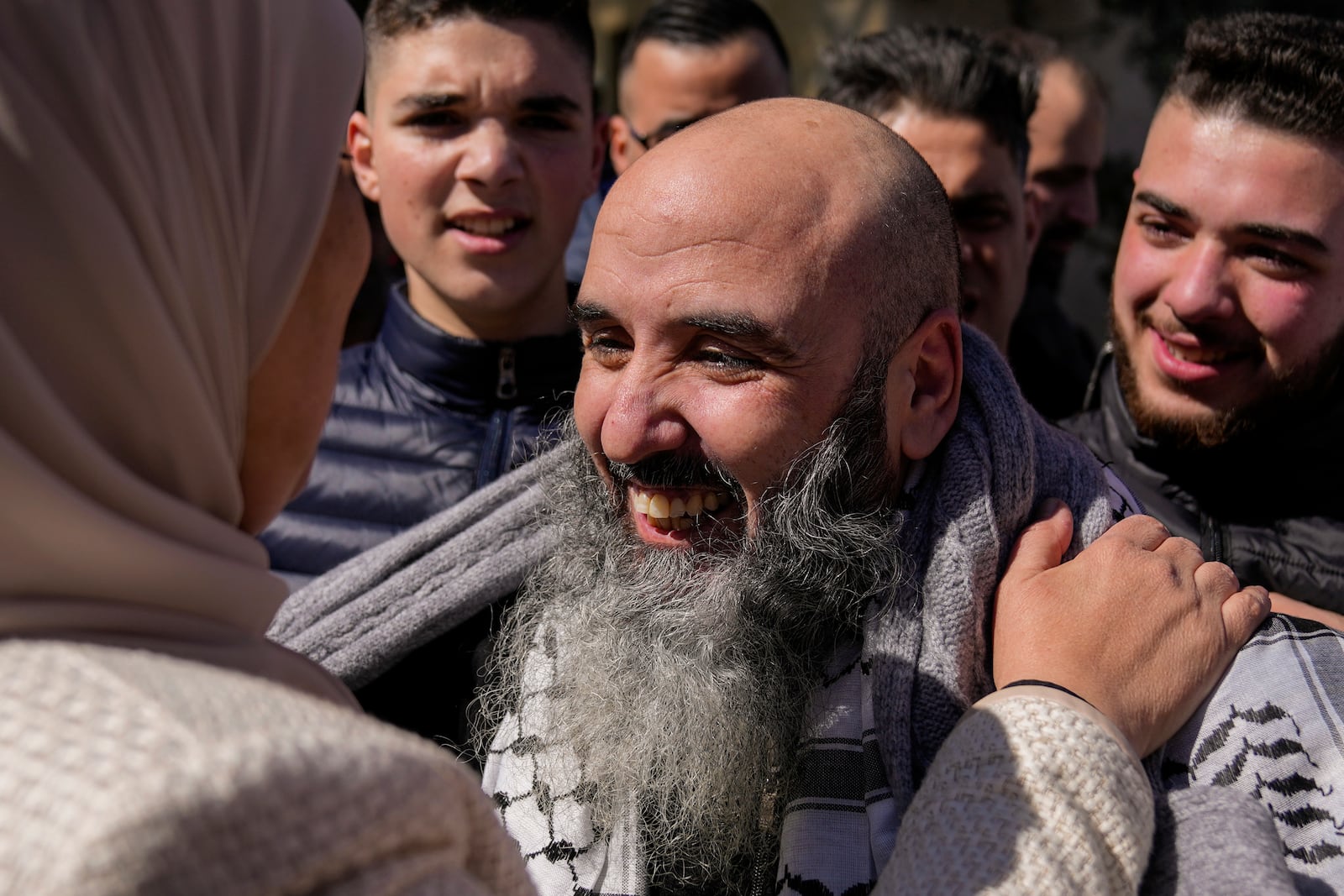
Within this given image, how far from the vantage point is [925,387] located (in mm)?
2176

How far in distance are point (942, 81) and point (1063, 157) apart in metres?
1.36

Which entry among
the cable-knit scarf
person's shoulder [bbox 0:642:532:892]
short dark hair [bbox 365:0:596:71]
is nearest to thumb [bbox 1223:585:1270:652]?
the cable-knit scarf

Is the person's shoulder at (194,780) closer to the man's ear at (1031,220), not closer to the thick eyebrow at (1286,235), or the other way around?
the thick eyebrow at (1286,235)

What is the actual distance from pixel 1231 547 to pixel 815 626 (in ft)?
4.26

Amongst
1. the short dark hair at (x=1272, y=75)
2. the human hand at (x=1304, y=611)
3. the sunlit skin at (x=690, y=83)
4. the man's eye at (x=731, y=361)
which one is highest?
the short dark hair at (x=1272, y=75)

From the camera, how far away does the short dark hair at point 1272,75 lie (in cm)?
275

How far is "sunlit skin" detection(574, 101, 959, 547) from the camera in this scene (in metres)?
2.03

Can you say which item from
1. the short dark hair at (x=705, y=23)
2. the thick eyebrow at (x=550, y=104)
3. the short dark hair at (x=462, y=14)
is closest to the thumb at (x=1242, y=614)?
the thick eyebrow at (x=550, y=104)

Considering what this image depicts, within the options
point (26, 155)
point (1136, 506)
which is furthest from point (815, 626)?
point (26, 155)

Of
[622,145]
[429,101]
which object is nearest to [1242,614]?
[429,101]

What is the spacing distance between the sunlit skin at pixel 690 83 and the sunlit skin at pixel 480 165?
104 centimetres

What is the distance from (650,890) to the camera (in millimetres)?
2037

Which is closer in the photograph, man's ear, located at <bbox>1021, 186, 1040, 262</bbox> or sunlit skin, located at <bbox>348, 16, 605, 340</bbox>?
sunlit skin, located at <bbox>348, 16, 605, 340</bbox>

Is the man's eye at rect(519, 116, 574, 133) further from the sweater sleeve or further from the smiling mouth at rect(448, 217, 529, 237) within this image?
the sweater sleeve
